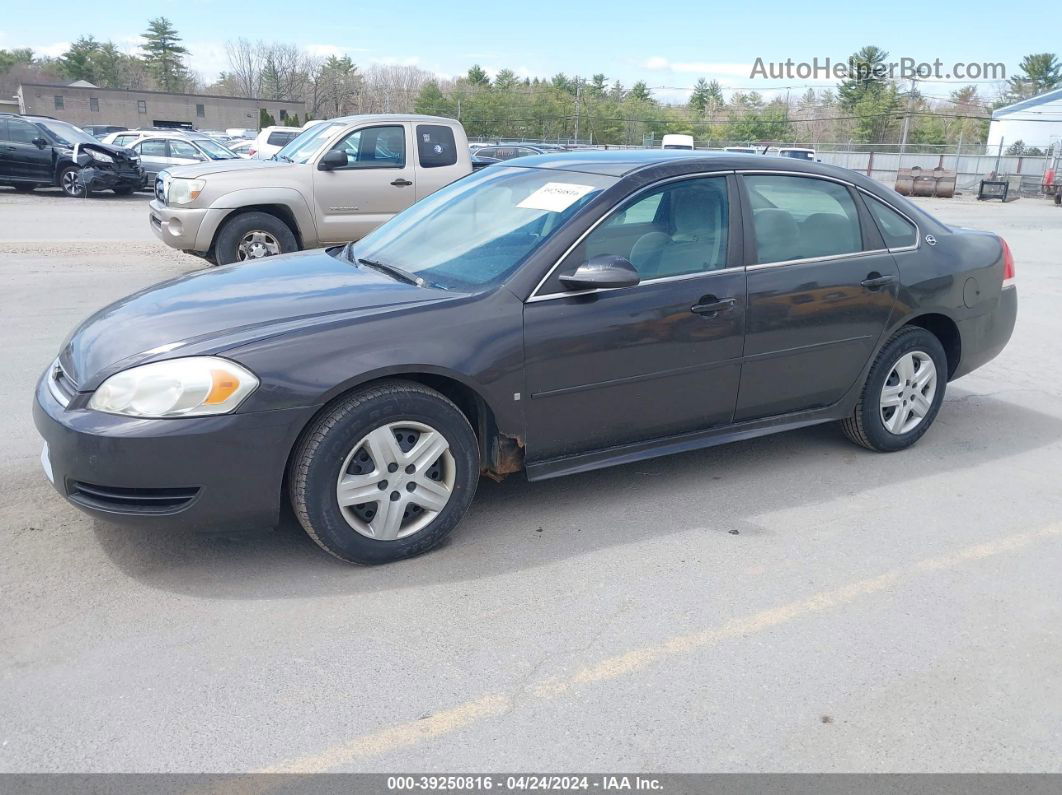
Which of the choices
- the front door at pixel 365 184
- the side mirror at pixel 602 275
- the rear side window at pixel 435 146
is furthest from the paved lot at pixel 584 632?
the rear side window at pixel 435 146

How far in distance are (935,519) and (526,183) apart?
8.56 ft

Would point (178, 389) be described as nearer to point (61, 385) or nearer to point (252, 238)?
point (61, 385)

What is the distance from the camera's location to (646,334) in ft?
13.6

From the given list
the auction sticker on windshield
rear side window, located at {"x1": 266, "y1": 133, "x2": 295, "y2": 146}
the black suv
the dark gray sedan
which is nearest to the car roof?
the dark gray sedan

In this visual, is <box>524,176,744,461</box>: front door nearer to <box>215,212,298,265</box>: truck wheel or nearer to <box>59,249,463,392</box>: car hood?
<box>59,249,463,392</box>: car hood

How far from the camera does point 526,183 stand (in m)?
4.70

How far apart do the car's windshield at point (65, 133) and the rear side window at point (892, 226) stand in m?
19.7

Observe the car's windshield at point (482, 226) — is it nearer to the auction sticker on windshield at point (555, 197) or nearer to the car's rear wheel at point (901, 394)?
the auction sticker on windshield at point (555, 197)

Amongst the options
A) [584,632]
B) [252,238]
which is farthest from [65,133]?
[584,632]

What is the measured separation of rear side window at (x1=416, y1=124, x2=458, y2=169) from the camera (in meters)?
11.0

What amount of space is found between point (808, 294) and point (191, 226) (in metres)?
7.11

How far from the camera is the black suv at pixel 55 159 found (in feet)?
64.5

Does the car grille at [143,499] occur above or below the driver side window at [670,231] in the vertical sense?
below

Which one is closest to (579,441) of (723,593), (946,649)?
(723,593)
